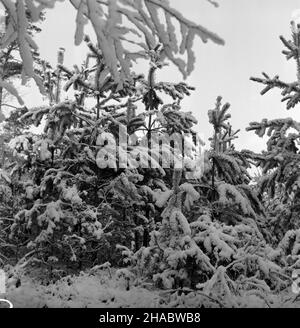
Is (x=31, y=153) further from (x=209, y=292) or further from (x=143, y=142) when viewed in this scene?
(x=209, y=292)

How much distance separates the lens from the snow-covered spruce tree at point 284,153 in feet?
26.1

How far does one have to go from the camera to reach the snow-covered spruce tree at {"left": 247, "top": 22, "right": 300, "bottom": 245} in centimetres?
795

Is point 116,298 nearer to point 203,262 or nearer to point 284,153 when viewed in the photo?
point 203,262

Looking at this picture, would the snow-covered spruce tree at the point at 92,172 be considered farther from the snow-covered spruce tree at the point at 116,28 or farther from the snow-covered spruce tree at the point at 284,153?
the snow-covered spruce tree at the point at 116,28

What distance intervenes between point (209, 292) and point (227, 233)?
1.38 m

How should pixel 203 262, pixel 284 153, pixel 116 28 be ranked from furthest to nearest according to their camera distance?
pixel 284 153 → pixel 203 262 → pixel 116 28

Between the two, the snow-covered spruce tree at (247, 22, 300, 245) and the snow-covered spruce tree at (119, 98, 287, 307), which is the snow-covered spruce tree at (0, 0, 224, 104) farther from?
the snow-covered spruce tree at (247, 22, 300, 245)

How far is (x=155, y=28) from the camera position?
2385mm

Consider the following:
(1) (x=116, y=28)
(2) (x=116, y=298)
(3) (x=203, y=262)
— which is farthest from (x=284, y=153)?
(1) (x=116, y=28)

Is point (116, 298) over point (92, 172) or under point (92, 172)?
under

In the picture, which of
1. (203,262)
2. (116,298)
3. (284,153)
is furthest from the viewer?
(284,153)

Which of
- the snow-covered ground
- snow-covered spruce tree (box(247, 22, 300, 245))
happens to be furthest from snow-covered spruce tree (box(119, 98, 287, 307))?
snow-covered spruce tree (box(247, 22, 300, 245))

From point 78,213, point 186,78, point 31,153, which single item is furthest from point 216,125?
point 186,78

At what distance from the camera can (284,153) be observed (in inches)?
314
